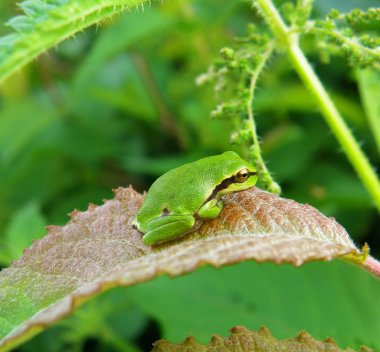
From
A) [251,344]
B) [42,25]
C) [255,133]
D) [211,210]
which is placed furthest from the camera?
[255,133]

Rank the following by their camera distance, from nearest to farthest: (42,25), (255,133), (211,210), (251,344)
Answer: (42,25) < (251,344) < (211,210) < (255,133)

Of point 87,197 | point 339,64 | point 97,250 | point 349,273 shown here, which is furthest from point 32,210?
point 339,64

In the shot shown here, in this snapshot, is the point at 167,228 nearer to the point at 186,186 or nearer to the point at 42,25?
the point at 186,186

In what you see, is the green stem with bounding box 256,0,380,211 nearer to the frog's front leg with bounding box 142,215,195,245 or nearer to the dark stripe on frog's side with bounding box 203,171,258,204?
the dark stripe on frog's side with bounding box 203,171,258,204

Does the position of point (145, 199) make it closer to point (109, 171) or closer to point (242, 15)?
point (109, 171)

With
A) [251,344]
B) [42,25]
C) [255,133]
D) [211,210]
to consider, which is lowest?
[251,344]

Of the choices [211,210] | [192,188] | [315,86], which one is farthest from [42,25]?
[315,86]

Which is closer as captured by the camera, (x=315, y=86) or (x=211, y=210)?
(x=211, y=210)

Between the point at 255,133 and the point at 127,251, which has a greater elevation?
the point at 255,133
